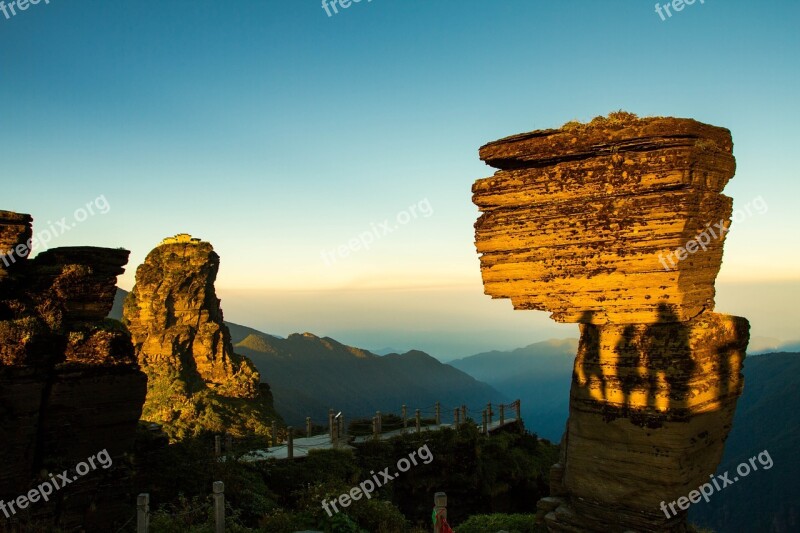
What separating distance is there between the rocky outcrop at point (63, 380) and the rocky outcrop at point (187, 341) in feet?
73.6

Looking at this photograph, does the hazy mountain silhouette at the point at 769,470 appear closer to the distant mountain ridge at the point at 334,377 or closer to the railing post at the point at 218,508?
the distant mountain ridge at the point at 334,377

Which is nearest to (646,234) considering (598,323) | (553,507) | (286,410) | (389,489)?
(598,323)

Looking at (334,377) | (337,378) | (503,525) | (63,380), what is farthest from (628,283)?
(337,378)

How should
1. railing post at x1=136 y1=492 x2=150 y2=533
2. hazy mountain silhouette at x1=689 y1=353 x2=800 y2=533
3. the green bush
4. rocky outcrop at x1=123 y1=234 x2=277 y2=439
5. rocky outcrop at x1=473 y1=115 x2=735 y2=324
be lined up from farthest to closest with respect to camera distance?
hazy mountain silhouette at x1=689 y1=353 x2=800 y2=533
rocky outcrop at x1=123 y1=234 x2=277 y2=439
the green bush
railing post at x1=136 y1=492 x2=150 y2=533
rocky outcrop at x1=473 y1=115 x2=735 y2=324

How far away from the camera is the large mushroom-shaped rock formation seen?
28.8 ft

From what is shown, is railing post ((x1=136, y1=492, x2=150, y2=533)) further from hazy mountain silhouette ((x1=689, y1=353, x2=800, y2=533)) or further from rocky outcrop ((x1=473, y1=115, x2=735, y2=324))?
hazy mountain silhouette ((x1=689, y1=353, x2=800, y2=533))

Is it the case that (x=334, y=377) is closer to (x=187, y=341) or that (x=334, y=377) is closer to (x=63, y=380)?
(x=187, y=341)

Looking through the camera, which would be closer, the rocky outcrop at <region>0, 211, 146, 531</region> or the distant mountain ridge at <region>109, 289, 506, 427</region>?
the rocky outcrop at <region>0, 211, 146, 531</region>

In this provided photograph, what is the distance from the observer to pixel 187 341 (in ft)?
124

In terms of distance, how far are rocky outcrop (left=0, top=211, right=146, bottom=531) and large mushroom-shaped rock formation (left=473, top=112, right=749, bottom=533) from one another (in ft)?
32.8

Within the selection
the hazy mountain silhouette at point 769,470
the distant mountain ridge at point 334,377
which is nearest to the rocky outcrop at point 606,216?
the distant mountain ridge at point 334,377

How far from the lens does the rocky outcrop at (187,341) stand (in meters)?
35.0

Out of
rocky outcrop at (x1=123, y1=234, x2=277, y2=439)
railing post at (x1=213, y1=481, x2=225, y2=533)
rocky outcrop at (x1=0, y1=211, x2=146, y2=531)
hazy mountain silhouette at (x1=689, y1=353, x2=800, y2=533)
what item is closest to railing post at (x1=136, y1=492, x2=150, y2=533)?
railing post at (x1=213, y1=481, x2=225, y2=533)

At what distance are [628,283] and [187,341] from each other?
35546 mm
